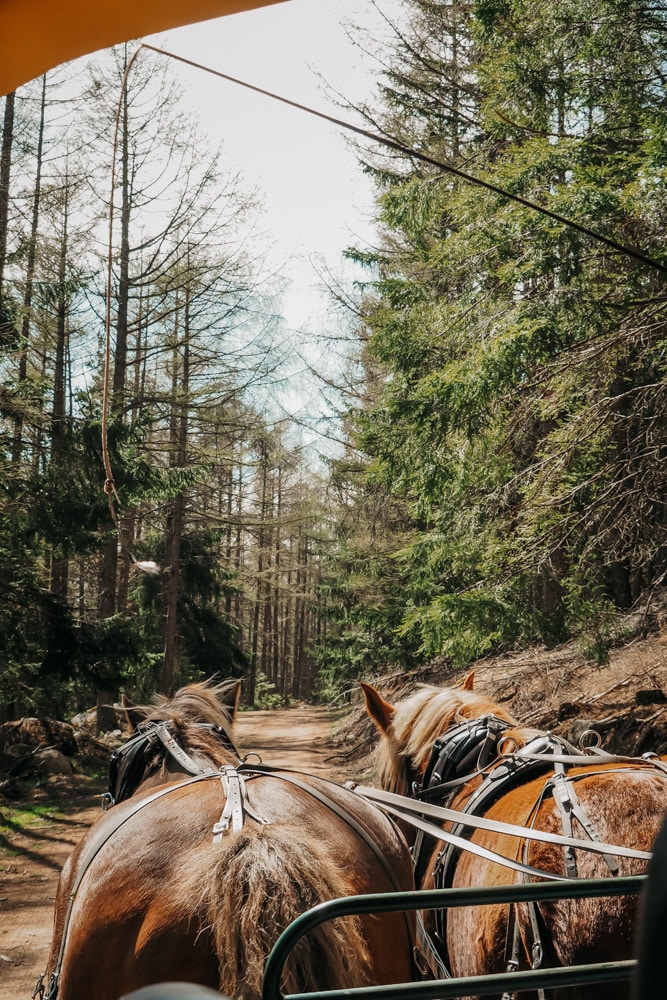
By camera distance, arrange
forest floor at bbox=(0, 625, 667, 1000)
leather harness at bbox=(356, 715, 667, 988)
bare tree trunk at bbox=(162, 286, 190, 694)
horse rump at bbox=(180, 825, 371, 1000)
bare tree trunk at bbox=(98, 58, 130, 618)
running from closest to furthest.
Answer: horse rump at bbox=(180, 825, 371, 1000) → leather harness at bbox=(356, 715, 667, 988) → forest floor at bbox=(0, 625, 667, 1000) → bare tree trunk at bbox=(98, 58, 130, 618) → bare tree trunk at bbox=(162, 286, 190, 694)

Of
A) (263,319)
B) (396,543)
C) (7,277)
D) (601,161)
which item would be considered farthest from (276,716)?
(601,161)

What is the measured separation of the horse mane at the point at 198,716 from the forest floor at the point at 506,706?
17.8 inches

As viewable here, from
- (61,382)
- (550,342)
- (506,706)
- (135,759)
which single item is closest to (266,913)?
(135,759)

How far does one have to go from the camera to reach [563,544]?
22.0 ft

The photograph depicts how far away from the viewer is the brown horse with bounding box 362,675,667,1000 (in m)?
2.20

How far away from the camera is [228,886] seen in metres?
1.93

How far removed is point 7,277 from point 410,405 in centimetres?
725

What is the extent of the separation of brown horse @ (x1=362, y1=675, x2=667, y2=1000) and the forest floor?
2.52 ft

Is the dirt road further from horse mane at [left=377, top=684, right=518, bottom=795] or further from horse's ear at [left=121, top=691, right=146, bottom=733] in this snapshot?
horse's ear at [left=121, top=691, right=146, bottom=733]

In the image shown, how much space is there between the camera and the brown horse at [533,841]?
220cm

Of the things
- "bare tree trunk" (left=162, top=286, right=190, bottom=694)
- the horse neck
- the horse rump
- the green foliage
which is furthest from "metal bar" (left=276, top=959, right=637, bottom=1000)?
"bare tree trunk" (left=162, top=286, right=190, bottom=694)

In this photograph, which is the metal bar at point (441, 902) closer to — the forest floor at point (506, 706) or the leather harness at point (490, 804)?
the leather harness at point (490, 804)

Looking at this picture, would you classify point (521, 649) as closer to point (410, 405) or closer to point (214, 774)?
point (410, 405)

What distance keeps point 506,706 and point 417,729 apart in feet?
16.7
